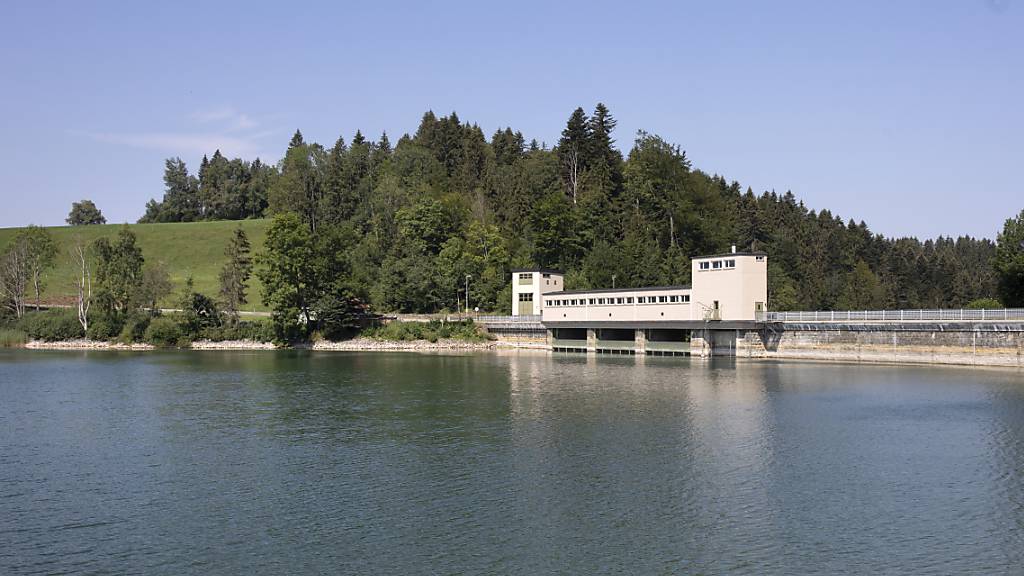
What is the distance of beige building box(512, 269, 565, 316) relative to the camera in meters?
98.7

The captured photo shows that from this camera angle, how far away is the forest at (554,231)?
341 feet

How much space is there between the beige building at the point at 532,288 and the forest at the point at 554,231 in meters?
4.05

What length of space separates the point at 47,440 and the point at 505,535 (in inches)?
997

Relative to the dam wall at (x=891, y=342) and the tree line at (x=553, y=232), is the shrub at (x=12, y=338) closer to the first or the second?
the tree line at (x=553, y=232)

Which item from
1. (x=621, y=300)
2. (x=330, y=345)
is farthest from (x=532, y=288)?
(x=330, y=345)

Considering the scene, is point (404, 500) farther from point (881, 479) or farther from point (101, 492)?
point (881, 479)

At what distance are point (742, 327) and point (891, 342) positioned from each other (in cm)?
1278

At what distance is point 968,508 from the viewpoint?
2556cm

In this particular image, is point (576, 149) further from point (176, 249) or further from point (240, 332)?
point (176, 249)

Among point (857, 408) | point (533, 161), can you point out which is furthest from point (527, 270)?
point (857, 408)

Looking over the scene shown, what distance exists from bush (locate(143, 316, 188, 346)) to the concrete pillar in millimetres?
57333

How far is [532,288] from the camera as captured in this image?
99.6 m

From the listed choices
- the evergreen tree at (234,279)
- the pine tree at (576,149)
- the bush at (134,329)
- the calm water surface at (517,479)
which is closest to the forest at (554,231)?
the pine tree at (576,149)

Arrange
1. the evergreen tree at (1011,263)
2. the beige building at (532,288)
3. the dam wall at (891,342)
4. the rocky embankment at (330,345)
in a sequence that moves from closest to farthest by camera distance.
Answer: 1. the dam wall at (891,342)
2. the evergreen tree at (1011,263)
3. the rocky embankment at (330,345)
4. the beige building at (532,288)
